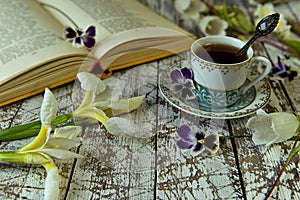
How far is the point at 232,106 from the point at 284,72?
0.70 ft

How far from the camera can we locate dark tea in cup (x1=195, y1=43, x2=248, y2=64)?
93 centimetres

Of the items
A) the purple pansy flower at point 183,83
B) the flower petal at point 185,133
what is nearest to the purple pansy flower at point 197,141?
the flower petal at point 185,133

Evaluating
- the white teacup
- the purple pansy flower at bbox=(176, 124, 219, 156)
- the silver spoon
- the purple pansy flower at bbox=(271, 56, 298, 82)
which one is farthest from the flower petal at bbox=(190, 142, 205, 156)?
the purple pansy flower at bbox=(271, 56, 298, 82)

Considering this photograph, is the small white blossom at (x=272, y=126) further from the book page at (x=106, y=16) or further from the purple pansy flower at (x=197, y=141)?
the book page at (x=106, y=16)

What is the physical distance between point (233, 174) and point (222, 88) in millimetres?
186

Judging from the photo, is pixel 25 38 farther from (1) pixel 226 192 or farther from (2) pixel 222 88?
(1) pixel 226 192

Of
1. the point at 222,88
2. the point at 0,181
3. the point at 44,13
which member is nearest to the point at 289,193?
the point at 222,88

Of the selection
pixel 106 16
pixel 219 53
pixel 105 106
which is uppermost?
pixel 106 16

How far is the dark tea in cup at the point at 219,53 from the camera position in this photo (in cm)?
93

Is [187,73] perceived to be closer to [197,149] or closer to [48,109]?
[197,149]

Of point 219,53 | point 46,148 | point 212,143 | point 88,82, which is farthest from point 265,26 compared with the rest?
point 46,148

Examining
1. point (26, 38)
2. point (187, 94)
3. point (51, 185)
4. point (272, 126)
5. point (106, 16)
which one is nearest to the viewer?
point (51, 185)

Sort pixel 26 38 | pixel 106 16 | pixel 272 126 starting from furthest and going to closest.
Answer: pixel 106 16, pixel 26 38, pixel 272 126

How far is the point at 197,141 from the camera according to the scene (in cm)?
85
